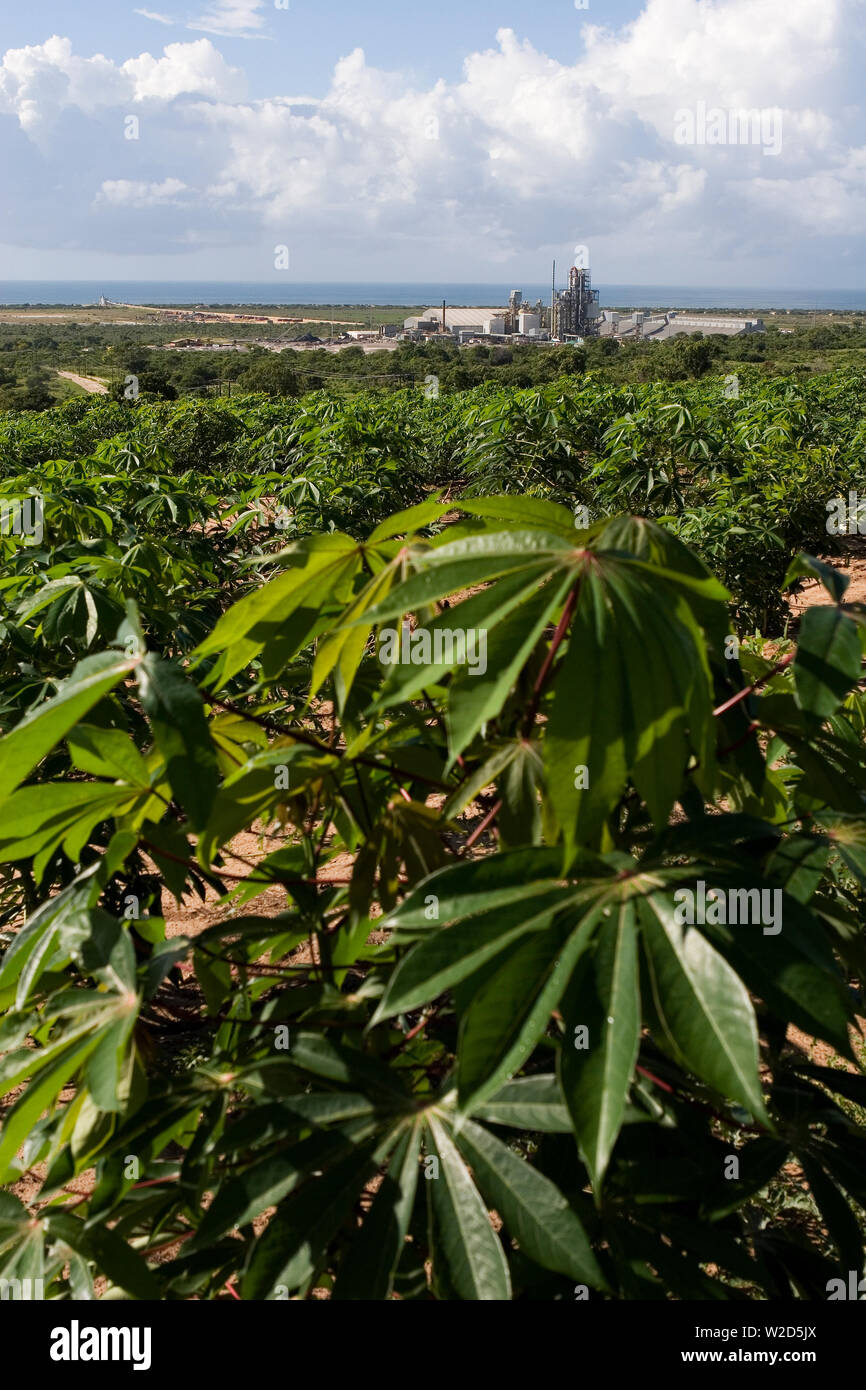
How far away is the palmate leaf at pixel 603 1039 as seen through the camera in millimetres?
670

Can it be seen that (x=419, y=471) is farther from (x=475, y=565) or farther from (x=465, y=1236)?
(x=465, y=1236)

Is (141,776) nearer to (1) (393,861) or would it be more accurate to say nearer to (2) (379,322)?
(1) (393,861)

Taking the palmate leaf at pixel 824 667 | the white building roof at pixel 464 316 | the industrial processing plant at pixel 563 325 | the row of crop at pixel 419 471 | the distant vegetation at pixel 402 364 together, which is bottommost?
the palmate leaf at pixel 824 667

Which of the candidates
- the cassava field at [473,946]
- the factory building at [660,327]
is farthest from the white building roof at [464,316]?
the cassava field at [473,946]

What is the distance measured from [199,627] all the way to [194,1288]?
142cm

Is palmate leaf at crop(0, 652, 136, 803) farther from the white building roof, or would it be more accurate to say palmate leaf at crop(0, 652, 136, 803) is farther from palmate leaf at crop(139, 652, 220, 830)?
the white building roof

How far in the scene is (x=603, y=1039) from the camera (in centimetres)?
71

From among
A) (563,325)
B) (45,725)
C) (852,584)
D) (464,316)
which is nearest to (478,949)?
(45,725)

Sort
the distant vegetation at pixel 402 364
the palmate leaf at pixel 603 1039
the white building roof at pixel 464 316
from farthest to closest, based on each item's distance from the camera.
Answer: the white building roof at pixel 464 316
the distant vegetation at pixel 402 364
the palmate leaf at pixel 603 1039

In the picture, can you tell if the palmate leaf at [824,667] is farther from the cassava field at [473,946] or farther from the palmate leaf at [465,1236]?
the palmate leaf at [465,1236]

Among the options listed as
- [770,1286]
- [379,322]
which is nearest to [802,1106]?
[770,1286]

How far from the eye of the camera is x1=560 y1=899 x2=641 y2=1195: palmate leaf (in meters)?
0.67
